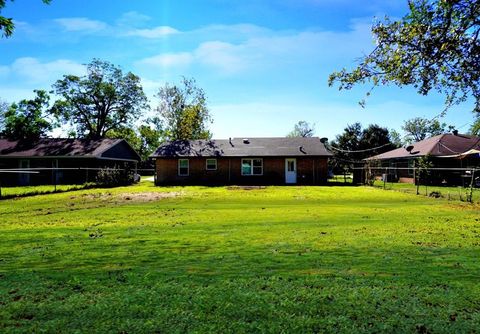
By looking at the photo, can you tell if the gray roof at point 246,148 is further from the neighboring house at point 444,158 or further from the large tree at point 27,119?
the large tree at point 27,119

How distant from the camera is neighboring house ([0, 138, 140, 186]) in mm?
32500

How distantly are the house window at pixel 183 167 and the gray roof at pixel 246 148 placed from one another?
704 mm

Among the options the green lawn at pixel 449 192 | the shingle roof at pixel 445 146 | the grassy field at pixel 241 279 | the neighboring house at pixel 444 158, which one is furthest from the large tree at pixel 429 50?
the shingle roof at pixel 445 146

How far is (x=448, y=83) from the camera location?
874 cm

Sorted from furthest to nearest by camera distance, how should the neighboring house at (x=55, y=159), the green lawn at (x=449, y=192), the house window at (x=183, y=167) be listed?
1. the house window at (x=183, y=167)
2. the neighboring house at (x=55, y=159)
3. the green lawn at (x=449, y=192)

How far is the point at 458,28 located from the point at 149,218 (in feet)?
29.2

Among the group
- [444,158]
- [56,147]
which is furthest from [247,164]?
[56,147]

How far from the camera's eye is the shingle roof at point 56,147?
107 ft

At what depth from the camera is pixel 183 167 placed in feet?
112

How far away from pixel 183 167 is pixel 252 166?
6490 millimetres

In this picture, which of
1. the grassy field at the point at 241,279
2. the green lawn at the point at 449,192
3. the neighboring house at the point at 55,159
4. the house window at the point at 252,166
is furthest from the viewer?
the house window at the point at 252,166

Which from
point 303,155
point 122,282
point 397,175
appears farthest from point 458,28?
point 397,175

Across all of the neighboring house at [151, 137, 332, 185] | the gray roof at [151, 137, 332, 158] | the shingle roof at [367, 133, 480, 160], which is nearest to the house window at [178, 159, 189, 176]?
the neighboring house at [151, 137, 332, 185]

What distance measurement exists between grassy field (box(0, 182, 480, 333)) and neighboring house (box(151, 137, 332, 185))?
23.6 m
